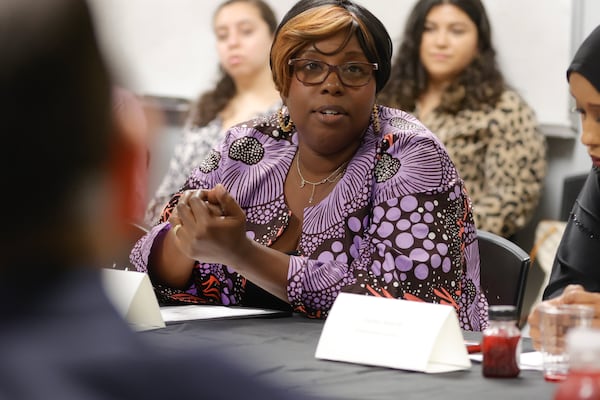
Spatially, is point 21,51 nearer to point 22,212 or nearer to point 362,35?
point 22,212

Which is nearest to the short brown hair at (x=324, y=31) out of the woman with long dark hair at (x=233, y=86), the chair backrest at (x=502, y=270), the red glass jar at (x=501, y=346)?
the chair backrest at (x=502, y=270)

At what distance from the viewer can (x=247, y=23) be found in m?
5.21

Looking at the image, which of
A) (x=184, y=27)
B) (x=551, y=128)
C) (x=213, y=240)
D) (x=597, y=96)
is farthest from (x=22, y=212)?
(x=184, y=27)

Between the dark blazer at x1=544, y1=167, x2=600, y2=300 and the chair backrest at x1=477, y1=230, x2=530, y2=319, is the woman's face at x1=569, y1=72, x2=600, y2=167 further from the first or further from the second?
the chair backrest at x1=477, y1=230, x2=530, y2=319

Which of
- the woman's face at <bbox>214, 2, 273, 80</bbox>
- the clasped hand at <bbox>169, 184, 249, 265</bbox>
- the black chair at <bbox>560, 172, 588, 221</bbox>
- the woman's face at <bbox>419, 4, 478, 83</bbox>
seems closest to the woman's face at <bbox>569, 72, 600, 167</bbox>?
the clasped hand at <bbox>169, 184, 249, 265</bbox>

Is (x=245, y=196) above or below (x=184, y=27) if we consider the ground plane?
below

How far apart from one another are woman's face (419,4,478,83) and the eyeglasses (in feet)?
7.48

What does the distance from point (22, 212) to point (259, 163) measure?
1.96 metres

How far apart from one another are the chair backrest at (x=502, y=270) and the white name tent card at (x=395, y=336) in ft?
2.37

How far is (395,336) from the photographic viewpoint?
1588mm

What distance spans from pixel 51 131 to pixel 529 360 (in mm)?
1228

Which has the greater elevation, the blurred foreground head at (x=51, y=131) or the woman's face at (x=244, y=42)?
the woman's face at (x=244, y=42)

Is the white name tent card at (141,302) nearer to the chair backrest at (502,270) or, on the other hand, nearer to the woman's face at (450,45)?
the chair backrest at (502,270)

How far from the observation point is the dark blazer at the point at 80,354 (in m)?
0.53
